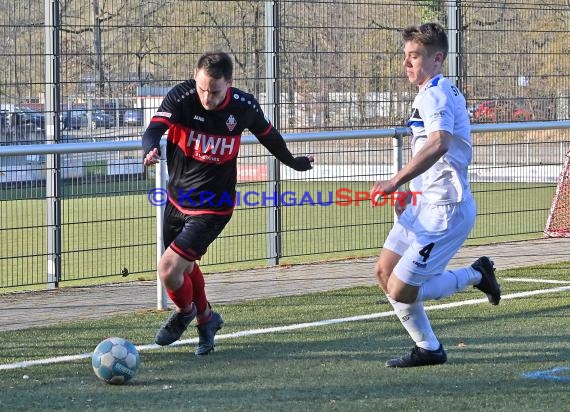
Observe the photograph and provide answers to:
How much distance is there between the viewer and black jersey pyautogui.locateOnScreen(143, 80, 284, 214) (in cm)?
738

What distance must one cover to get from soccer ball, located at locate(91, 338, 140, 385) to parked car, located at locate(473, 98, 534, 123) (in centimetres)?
835

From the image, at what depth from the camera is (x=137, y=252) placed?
11.7m

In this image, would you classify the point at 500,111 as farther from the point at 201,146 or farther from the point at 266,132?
the point at 201,146

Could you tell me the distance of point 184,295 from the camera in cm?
747

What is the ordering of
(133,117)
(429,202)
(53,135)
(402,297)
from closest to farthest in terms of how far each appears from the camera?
(429,202)
(402,297)
(53,135)
(133,117)

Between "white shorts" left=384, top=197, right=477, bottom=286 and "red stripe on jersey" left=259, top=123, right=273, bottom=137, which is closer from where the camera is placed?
"white shorts" left=384, top=197, right=477, bottom=286

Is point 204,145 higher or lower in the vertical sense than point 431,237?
higher

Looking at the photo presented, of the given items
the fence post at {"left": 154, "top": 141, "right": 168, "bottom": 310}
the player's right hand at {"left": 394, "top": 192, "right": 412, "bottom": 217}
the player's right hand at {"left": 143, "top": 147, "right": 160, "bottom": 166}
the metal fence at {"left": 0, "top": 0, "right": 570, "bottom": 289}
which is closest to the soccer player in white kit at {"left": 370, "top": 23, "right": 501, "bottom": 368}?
the player's right hand at {"left": 394, "top": 192, "right": 412, "bottom": 217}

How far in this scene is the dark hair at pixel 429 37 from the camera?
21.8 feet

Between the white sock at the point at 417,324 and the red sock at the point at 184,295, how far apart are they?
1388mm

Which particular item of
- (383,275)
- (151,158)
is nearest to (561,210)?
(383,275)

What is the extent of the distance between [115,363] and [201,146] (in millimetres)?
1632

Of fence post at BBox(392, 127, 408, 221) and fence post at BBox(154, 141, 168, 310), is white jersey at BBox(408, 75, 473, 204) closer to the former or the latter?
fence post at BBox(154, 141, 168, 310)

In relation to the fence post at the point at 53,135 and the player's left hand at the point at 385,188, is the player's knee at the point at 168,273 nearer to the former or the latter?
the player's left hand at the point at 385,188
